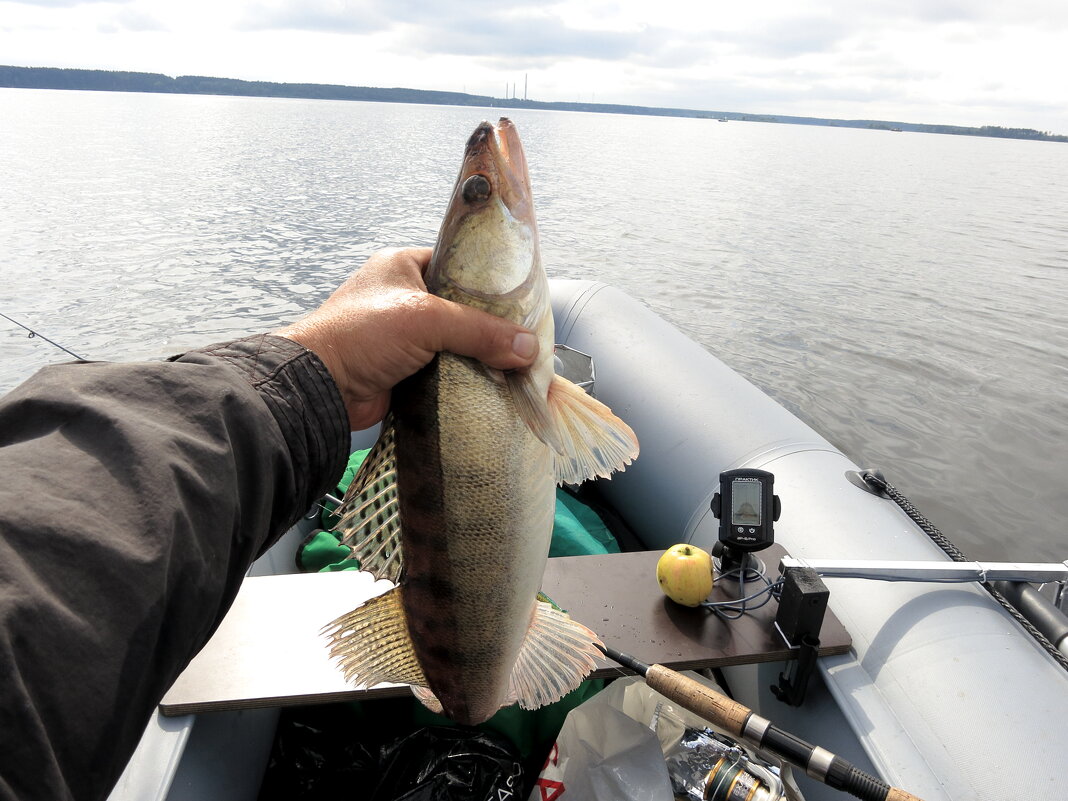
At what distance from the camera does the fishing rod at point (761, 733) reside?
215cm

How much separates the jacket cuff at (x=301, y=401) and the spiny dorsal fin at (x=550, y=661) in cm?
79

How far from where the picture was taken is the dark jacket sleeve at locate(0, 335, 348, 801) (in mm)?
950

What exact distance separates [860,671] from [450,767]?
1.79 meters

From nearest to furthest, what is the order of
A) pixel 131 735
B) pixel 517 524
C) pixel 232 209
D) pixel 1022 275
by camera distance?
pixel 131 735 → pixel 517 524 → pixel 1022 275 → pixel 232 209

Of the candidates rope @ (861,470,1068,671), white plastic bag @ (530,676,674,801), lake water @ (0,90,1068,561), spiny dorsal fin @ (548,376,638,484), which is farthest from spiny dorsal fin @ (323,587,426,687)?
lake water @ (0,90,1068,561)

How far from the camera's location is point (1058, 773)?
7.66 feet

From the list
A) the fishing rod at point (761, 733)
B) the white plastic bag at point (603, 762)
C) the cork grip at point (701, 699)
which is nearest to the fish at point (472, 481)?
the fishing rod at point (761, 733)

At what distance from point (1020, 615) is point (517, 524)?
261 centimetres

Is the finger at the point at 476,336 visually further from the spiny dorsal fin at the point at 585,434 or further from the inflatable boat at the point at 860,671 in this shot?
the inflatable boat at the point at 860,671

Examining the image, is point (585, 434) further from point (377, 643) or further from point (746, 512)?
point (746, 512)

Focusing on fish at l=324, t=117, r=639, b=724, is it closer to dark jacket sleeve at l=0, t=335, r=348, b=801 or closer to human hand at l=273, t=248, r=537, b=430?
human hand at l=273, t=248, r=537, b=430

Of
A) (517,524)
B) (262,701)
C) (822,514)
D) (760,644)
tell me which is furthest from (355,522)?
(822,514)

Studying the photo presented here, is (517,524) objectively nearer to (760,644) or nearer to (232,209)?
(760,644)

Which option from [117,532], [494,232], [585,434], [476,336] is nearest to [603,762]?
[585,434]
